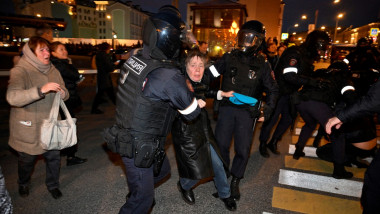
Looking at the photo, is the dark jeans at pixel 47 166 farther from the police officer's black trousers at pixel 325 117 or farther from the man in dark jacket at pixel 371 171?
the police officer's black trousers at pixel 325 117

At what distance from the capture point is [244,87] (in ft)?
10.2

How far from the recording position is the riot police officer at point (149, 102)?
1.83m

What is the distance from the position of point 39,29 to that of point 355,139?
5.93 metres

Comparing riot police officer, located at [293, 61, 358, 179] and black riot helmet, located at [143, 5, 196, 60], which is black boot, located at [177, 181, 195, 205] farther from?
riot police officer, located at [293, 61, 358, 179]

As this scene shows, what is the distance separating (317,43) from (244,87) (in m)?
1.70

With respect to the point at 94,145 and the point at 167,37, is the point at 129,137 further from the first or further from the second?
the point at 94,145

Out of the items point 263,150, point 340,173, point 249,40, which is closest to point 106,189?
point 249,40

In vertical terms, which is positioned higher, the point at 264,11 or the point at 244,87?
the point at 264,11

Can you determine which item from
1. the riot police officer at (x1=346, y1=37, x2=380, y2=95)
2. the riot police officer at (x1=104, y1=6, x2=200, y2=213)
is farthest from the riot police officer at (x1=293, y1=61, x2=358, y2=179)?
the riot police officer at (x1=104, y1=6, x2=200, y2=213)

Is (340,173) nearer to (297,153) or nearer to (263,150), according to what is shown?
(297,153)

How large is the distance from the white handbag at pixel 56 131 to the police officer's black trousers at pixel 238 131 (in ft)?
6.39

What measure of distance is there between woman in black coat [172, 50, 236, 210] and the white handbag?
4.36 feet

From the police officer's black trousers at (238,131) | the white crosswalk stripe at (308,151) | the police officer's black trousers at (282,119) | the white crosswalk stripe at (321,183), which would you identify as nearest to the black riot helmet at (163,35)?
the police officer's black trousers at (238,131)

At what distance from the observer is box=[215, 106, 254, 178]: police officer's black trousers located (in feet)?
10.0
